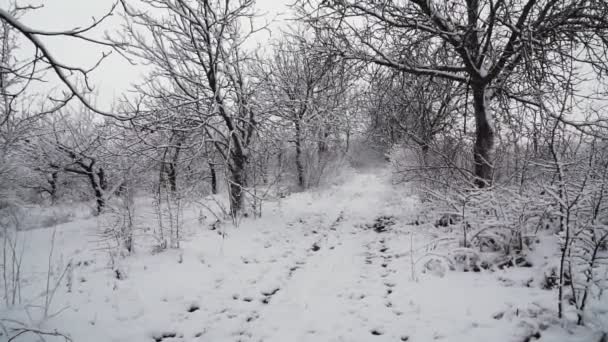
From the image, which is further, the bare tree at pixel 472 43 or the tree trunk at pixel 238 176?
the tree trunk at pixel 238 176

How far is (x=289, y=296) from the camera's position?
128 inches

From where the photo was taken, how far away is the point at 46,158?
1177 cm

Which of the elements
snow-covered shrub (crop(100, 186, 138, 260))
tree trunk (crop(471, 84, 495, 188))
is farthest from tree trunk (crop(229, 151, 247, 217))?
tree trunk (crop(471, 84, 495, 188))

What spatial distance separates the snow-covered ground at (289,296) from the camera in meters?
2.45

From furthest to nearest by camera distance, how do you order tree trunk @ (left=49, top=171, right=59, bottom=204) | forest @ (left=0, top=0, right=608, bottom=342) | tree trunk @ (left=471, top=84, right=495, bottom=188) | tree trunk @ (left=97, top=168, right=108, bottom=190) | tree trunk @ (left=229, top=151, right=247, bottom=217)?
1. tree trunk @ (left=49, top=171, right=59, bottom=204)
2. tree trunk @ (left=97, top=168, right=108, bottom=190)
3. tree trunk @ (left=229, top=151, right=247, bottom=217)
4. tree trunk @ (left=471, top=84, right=495, bottom=188)
5. forest @ (left=0, top=0, right=608, bottom=342)

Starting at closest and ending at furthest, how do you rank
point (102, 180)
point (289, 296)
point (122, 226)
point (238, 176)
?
point (289, 296), point (122, 226), point (238, 176), point (102, 180)

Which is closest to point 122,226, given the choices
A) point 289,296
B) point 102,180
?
point 289,296

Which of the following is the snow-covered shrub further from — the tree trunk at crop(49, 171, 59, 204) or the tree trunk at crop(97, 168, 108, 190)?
the tree trunk at crop(49, 171, 59, 204)

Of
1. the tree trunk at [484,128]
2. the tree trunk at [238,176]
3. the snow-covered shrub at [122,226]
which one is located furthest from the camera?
the tree trunk at [238,176]

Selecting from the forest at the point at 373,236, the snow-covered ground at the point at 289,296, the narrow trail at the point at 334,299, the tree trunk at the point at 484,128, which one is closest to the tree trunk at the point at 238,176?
the forest at the point at 373,236

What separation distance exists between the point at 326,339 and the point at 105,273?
3443 mm

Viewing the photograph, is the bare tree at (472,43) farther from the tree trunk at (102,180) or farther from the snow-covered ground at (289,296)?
the tree trunk at (102,180)

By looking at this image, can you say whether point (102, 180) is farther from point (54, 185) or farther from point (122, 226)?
point (122, 226)

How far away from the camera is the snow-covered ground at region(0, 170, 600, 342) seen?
245 cm
